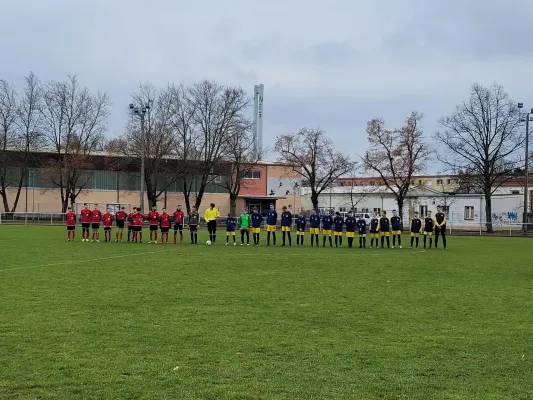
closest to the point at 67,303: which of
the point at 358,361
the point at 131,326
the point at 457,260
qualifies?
the point at 131,326

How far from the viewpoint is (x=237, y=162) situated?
63781 mm

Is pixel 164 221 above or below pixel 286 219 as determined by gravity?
below

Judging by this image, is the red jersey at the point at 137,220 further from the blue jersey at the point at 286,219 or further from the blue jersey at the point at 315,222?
the blue jersey at the point at 315,222

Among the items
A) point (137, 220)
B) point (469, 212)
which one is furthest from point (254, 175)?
point (137, 220)

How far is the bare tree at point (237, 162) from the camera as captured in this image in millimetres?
62062

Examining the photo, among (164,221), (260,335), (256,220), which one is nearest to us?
(260,335)

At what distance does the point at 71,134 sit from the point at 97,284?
5282 cm

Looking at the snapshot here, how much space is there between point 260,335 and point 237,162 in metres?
56.3

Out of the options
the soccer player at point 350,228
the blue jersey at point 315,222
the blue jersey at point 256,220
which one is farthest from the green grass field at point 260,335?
the soccer player at point 350,228

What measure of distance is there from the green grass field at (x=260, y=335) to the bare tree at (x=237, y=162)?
47323 mm

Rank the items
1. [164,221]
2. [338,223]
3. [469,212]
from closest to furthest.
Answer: [164,221], [338,223], [469,212]

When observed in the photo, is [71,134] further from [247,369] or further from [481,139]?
[247,369]

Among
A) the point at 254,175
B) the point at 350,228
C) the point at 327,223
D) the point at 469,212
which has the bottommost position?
the point at 350,228

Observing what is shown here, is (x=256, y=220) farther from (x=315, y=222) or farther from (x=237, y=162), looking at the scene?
(x=237, y=162)
